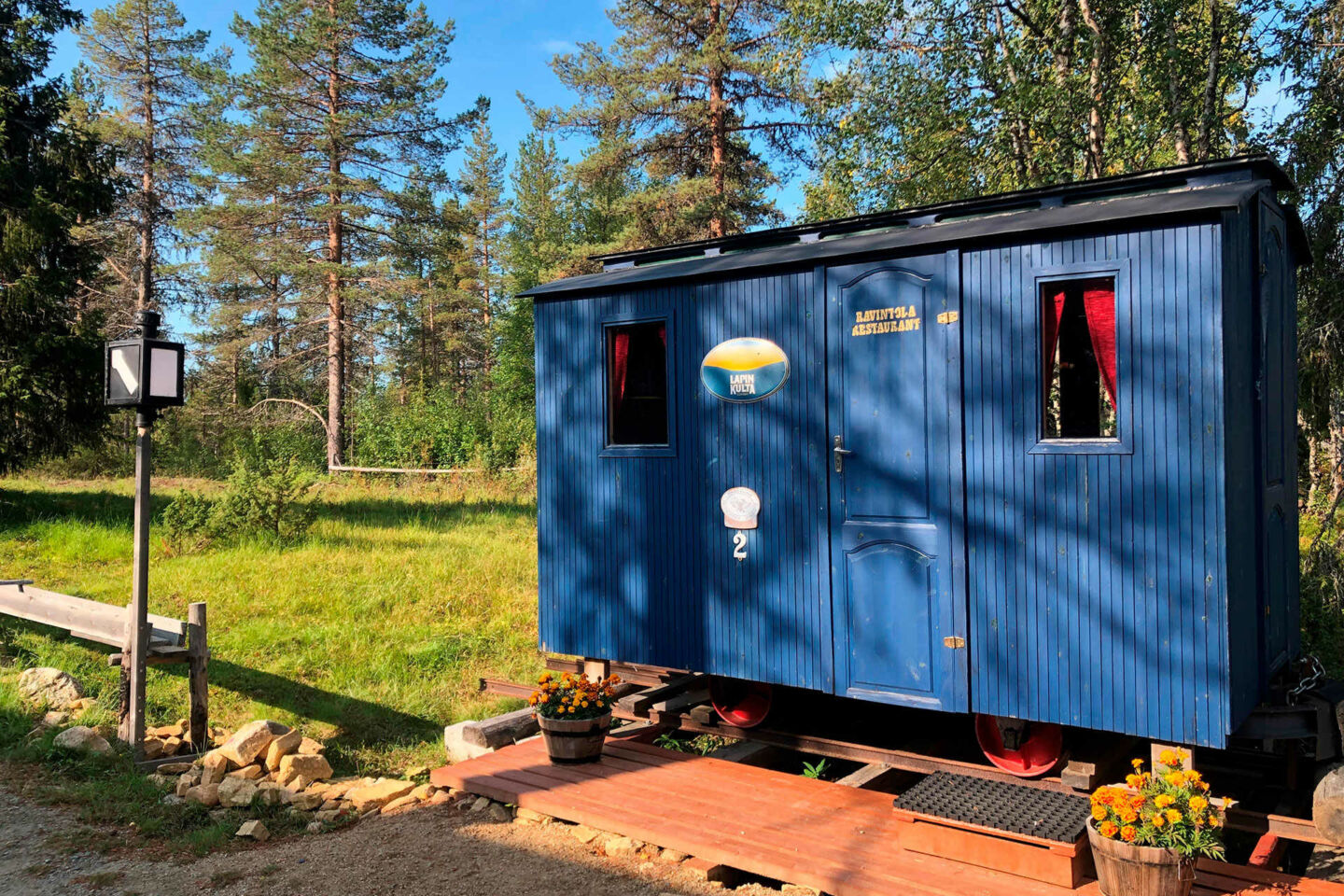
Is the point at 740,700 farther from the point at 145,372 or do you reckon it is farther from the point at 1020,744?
the point at 145,372

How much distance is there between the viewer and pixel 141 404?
6.08 metres

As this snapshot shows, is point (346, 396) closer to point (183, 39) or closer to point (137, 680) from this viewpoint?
point (183, 39)

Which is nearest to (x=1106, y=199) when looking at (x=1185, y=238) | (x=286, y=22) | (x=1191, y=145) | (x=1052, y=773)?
(x=1185, y=238)

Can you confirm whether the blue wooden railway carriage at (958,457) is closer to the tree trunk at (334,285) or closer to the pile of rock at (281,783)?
the pile of rock at (281,783)

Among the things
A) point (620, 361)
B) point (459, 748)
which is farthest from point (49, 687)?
point (620, 361)

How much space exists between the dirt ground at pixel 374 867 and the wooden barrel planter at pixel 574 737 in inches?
26.9

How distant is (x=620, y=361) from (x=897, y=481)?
2226 mm

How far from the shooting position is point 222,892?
179 inches

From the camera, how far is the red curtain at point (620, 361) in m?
6.62

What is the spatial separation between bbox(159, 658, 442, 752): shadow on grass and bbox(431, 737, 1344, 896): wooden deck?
63.8 inches

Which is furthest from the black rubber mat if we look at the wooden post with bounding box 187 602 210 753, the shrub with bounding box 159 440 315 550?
the shrub with bounding box 159 440 315 550

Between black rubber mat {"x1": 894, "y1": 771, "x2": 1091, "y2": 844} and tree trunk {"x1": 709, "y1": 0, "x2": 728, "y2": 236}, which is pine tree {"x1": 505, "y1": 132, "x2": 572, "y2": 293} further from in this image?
black rubber mat {"x1": 894, "y1": 771, "x2": 1091, "y2": 844}

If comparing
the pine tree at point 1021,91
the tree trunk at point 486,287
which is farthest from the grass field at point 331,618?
the tree trunk at point 486,287

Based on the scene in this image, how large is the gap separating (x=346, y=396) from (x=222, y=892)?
31.1 meters
